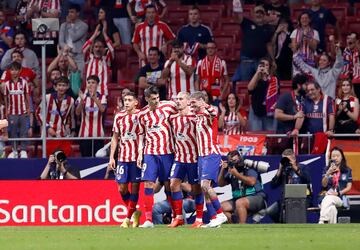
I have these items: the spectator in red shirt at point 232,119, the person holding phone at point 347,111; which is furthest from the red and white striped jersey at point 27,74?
the person holding phone at point 347,111

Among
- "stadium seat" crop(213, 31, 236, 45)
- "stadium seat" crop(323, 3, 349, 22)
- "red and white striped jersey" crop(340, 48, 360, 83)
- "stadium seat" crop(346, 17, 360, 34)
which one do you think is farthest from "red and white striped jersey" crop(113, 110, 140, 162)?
"stadium seat" crop(323, 3, 349, 22)

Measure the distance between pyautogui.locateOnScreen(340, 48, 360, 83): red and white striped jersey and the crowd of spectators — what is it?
0.02m

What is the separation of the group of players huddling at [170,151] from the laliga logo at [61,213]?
6.84 ft

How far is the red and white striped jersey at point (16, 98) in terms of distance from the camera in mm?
26734

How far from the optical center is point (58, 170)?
24625mm

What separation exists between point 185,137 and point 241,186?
8.19 feet

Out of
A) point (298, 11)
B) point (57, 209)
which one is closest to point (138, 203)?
point (57, 209)

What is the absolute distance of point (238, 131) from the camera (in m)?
25.9

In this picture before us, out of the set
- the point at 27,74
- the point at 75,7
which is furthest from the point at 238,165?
the point at 75,7

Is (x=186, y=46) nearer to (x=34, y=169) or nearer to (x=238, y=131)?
(x=238, y=131)

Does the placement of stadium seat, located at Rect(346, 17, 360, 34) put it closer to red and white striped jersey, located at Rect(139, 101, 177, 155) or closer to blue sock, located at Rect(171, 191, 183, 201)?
red and white striped jersey, located at Rect(139, 101, 177, 155)

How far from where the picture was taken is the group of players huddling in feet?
68.6

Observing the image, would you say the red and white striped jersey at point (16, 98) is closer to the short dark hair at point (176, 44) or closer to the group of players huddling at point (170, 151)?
the short dark hair at point (176, 44)

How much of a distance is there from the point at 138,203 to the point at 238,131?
2706mm
